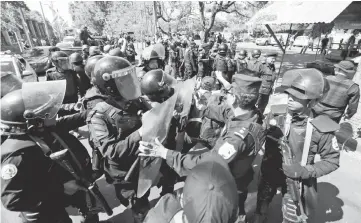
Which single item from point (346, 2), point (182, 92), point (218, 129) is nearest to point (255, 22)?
point (346, 2)

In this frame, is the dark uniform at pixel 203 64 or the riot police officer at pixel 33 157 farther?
the dark uniform at pixel 203 64

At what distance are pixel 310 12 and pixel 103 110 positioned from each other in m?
5.19

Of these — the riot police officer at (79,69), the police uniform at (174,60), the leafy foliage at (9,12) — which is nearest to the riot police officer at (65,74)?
the riot police officer at (79,69)

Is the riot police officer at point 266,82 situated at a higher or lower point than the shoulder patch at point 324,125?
lower

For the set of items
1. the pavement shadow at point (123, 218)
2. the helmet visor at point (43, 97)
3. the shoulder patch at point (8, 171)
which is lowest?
the pavement shadow at point (123, 218)

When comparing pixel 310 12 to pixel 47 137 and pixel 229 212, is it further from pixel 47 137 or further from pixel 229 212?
pixel 47 137

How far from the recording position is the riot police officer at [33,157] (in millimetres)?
1608

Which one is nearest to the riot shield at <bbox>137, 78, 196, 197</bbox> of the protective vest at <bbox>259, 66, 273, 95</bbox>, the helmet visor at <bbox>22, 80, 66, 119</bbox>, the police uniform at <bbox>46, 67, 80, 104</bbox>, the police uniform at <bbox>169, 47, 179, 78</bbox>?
the helmet visor at <bbox>22, 80, 66, 119</bbox>

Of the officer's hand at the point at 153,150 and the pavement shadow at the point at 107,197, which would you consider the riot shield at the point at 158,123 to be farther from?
the pavement shadow at the point at 107,197

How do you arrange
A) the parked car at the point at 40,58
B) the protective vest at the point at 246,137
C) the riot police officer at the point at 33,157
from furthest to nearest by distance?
1. the parked car at the point at 40,58
2. the protective vest at the point at 246,137
3. the riot police officer at the point at 33,157

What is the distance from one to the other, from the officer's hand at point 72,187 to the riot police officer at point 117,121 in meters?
0.34

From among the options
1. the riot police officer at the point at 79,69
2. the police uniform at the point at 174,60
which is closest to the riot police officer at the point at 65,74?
the riot police officer at the point at 79,69

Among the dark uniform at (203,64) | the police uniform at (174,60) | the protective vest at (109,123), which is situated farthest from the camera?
the police uniform at (174,60)

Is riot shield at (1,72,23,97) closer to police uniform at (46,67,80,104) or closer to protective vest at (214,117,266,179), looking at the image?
police uniform at (46,67,80,104)
